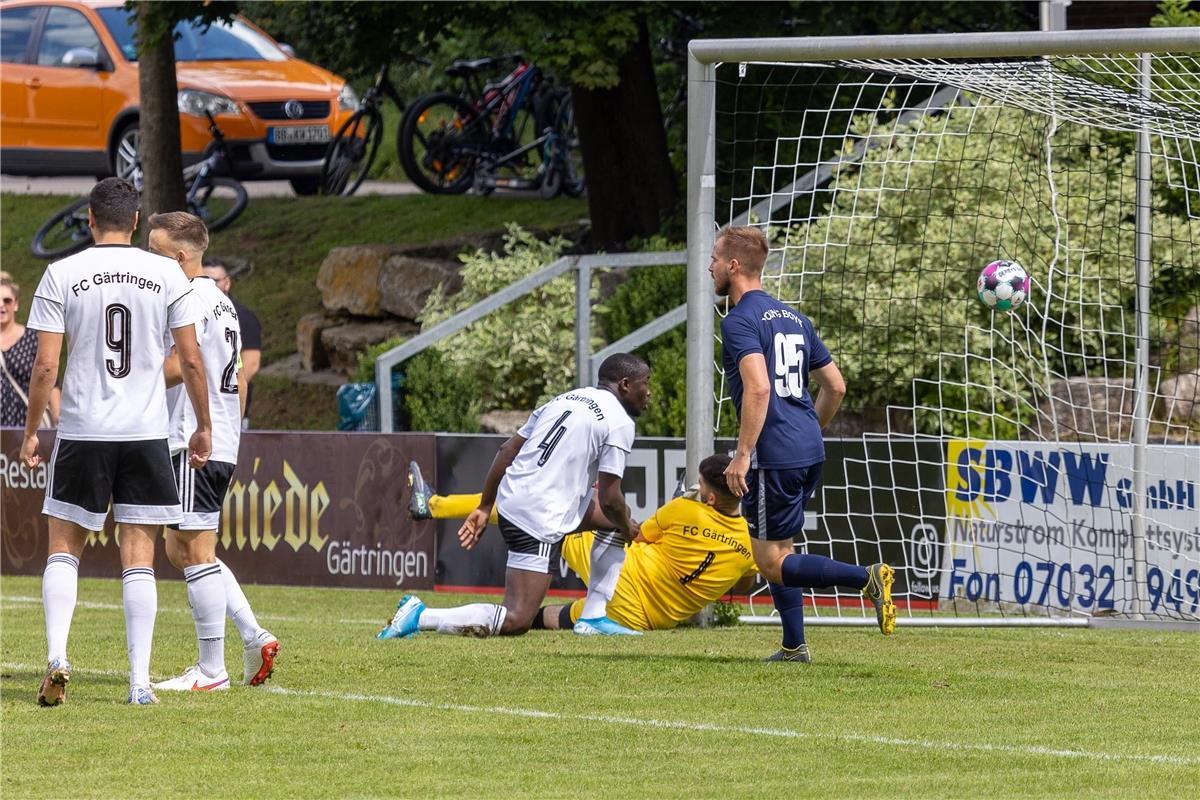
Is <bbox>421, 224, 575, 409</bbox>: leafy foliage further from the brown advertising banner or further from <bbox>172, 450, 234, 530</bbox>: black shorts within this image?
<bbox>172, 450, 234, 530</bbox>: black shorts

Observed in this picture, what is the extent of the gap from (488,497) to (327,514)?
4466mm

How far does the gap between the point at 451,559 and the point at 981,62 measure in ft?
17.8

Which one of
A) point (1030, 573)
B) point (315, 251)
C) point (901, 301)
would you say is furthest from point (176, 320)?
point (315, 251)

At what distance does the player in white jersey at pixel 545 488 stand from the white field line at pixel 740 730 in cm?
196

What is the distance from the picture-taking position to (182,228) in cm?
818

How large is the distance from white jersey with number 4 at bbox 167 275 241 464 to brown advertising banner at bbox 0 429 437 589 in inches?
211

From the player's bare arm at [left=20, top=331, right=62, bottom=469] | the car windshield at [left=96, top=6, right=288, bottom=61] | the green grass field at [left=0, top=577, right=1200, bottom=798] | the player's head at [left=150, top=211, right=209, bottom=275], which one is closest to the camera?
the green grass field at [left=0, top=577, right=1200, bottom=798]

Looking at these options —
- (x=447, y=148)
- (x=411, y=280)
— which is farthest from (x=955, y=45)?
(x=447, y=148)

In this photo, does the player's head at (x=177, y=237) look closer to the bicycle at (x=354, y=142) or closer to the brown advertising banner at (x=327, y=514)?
the brown advertising banner at (x=327, y=514)

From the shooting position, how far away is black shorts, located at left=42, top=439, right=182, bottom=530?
747 centimetres

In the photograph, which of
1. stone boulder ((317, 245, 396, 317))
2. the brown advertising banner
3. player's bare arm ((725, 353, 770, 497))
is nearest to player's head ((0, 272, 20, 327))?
the brown advertising banner

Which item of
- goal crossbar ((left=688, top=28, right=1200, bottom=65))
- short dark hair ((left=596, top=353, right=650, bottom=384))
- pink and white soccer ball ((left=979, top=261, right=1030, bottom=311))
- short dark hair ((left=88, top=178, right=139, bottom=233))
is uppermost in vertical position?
goal crossbar ((left=688, top=28, right=1200, bottom=65))

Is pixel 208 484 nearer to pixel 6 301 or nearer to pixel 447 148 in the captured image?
pixel 6 301

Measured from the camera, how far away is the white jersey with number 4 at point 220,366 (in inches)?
324
